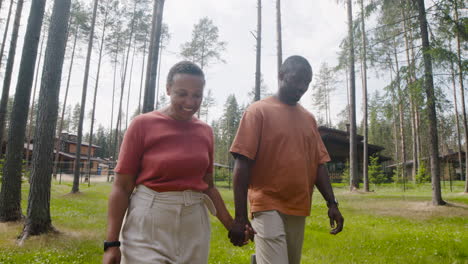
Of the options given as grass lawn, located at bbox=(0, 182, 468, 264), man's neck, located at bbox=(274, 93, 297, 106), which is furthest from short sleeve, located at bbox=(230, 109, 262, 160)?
grass lawn, located at bbox=(0, 182, 468, 264)

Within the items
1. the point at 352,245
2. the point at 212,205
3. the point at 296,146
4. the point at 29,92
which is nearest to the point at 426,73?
the point at 352,245

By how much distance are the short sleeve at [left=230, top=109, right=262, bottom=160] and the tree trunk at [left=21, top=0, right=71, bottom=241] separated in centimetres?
566

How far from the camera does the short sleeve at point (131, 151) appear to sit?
183cm

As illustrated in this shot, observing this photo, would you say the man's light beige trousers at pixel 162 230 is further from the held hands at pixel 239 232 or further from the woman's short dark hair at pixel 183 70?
the woman's short dark hair at pixel 183 70

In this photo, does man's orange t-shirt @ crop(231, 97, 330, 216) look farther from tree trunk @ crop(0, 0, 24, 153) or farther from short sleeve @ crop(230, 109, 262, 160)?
tree trunk @ crop(0, 0, 24, 153)

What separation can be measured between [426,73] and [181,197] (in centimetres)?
1171

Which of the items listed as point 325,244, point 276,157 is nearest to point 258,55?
point 325,244

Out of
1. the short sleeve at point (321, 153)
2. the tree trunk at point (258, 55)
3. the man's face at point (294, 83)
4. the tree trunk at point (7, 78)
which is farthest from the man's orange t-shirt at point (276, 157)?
the tree trunk at point (258, 55)

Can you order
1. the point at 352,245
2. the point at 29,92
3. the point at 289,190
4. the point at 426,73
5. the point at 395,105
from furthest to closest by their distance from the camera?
the point at 395,105 → the point at 426,73 → the point at 29,92 → the point at 352,245 → the point at 289,190

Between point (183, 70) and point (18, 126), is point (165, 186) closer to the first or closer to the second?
point (183, 70)

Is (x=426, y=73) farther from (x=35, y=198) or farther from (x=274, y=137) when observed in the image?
(x=35, y=198)

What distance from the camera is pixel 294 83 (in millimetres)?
2627

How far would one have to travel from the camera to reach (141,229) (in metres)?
1.77

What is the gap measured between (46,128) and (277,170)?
592 cm
